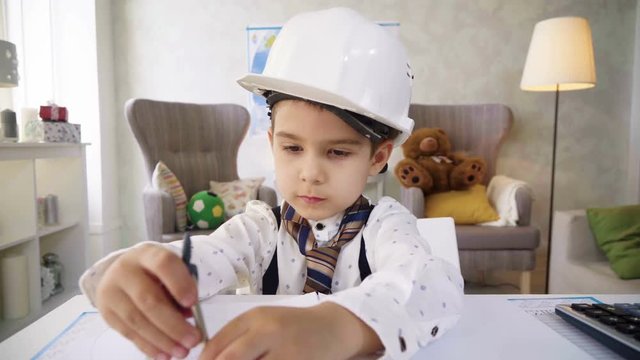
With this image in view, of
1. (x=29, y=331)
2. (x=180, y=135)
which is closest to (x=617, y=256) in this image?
(x=29, y=331)

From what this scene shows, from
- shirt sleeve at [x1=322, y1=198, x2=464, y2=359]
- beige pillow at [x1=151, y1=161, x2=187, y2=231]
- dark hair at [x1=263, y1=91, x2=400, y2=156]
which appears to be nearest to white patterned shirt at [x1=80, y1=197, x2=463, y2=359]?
shirt sleeve at [x1=322, y1=198, x2=464, y2=359]

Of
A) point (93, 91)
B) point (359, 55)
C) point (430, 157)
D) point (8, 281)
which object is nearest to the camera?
point (359, 55)

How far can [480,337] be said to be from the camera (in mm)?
409

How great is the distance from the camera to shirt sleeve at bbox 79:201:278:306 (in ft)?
1.76

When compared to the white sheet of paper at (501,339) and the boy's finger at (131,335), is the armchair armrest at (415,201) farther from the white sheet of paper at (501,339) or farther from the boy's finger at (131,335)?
the boy's finger at (131,335)

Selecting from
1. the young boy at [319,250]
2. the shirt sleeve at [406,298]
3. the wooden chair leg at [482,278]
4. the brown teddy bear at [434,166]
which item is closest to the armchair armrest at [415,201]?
the brown teddy bear at [434,166]

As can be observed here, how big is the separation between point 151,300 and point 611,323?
17.0 inches

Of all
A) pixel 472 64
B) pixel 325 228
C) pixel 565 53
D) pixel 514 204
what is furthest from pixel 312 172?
pixel 472 64

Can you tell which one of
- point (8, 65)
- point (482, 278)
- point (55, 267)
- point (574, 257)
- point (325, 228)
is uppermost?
point (8, 65)

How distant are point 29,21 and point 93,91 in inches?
21.3

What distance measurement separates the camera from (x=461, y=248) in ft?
6.52

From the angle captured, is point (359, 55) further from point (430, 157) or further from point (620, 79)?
point (620, 79)

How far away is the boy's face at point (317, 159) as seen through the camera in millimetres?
554

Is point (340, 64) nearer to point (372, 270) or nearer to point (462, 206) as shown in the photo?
point (372, 270)
